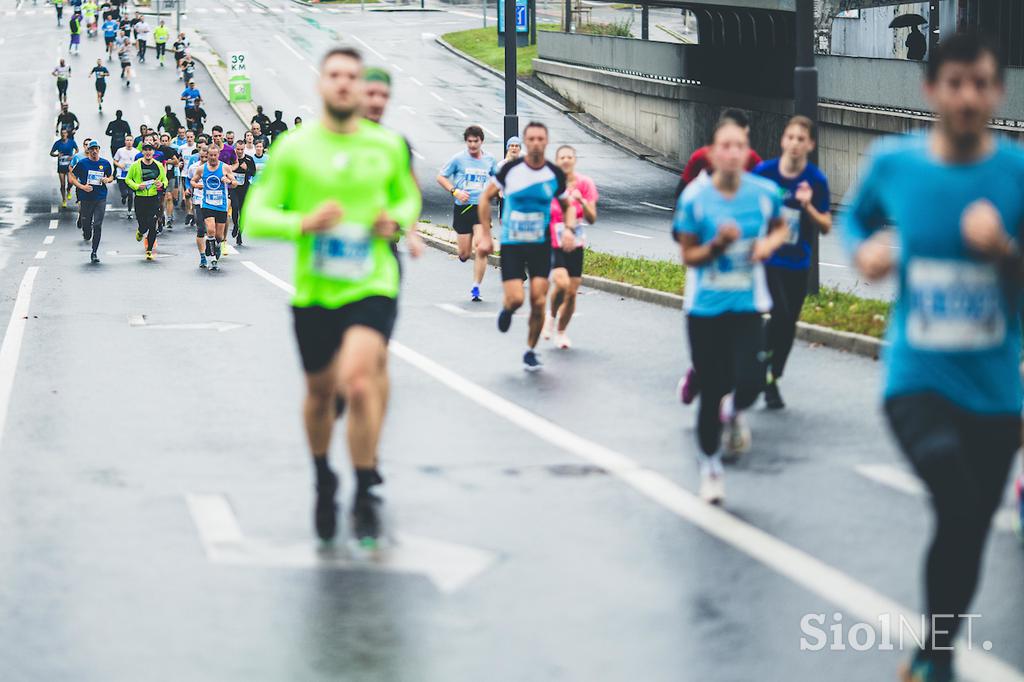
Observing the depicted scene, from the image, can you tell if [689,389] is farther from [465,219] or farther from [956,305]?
[465,219]

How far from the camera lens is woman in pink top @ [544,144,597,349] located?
1484 centimetres

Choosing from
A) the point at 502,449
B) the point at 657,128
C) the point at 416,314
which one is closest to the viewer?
the point at 502,449

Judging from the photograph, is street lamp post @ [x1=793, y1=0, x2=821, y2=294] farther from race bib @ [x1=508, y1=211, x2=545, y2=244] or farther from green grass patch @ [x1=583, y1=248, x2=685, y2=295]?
race bib @ [x1=508, y1=211, x2=545, y2=244]

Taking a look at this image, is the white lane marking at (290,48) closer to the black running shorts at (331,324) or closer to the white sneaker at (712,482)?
the white sneaker at (712,482)

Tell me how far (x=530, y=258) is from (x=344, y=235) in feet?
20.9

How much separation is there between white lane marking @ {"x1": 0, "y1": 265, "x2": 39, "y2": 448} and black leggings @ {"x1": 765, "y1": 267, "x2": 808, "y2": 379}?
4.88 metres

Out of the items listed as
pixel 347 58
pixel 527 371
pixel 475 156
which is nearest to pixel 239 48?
pixel 475 156

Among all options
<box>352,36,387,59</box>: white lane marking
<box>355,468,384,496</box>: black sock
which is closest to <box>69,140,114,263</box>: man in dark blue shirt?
<box>355,468,384,496</box>: black sock

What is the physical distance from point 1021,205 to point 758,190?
339cm

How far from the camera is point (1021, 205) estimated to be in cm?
544

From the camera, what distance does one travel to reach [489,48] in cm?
8019

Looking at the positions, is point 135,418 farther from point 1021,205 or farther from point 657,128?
point 657,128

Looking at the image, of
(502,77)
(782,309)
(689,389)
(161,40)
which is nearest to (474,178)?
(782,309)

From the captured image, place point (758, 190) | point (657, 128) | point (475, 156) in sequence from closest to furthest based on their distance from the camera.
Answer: point (758, 190) < point (475, 156) < point (657, 128)
